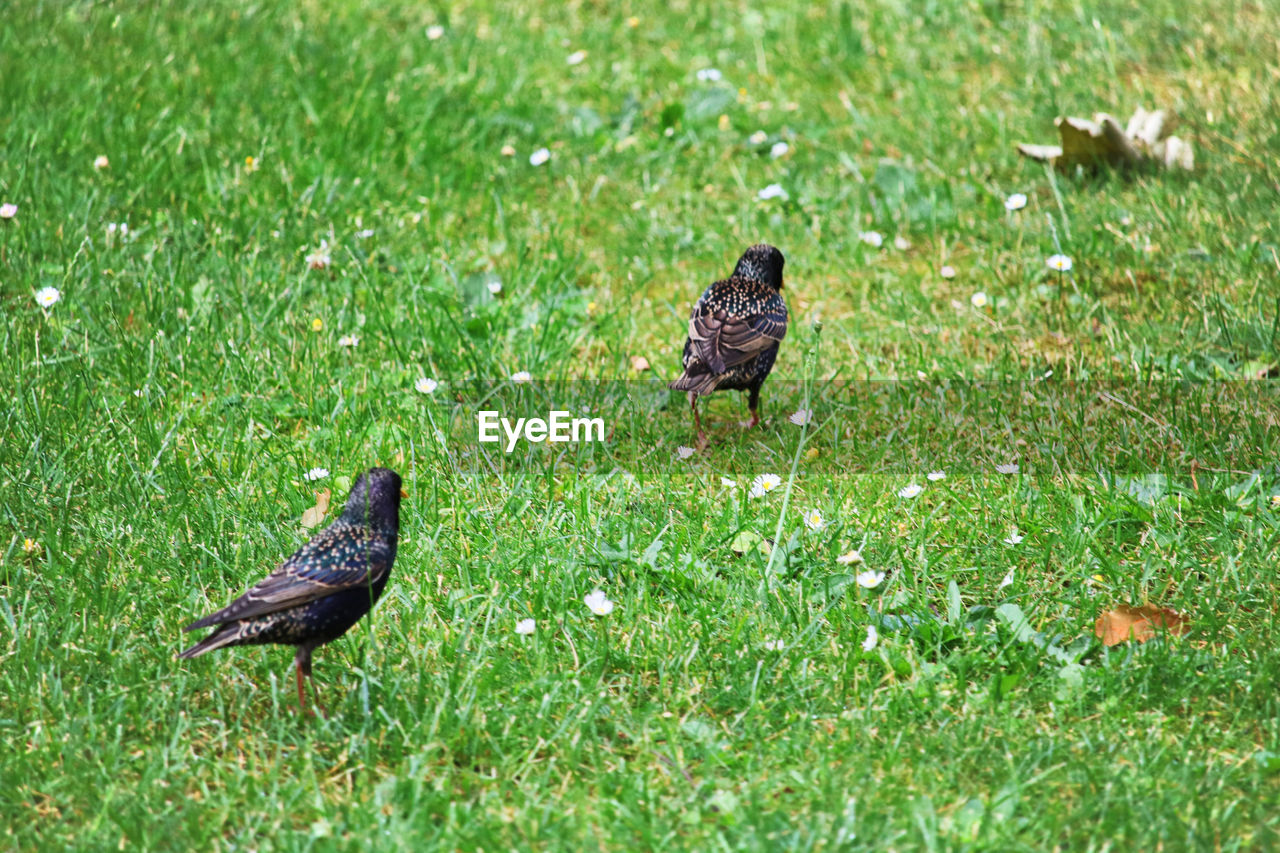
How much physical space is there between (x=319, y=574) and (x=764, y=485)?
5.80 ft

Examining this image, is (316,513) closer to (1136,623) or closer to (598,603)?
(598,603)

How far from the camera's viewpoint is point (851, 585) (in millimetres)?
3936

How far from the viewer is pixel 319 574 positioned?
3283 mm

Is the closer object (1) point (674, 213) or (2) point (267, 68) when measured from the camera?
(1) point (674, 213)

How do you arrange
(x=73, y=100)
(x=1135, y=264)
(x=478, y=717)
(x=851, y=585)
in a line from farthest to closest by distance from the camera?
(x=73, y=100)
(x=1135, y=264)
(x=851, y=585)
(x=478, y=717)

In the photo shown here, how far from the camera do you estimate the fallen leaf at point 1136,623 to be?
12.1 feet

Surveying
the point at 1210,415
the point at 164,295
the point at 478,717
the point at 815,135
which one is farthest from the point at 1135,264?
the point at 164,295

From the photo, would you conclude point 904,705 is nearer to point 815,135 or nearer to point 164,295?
point 164,295

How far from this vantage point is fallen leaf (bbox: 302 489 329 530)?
4.20m

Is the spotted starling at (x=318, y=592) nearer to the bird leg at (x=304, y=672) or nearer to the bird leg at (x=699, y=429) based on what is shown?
the bird leg at (x=304, y=672)

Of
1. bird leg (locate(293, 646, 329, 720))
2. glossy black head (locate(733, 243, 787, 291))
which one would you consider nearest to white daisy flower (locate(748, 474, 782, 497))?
glossy black head (locate(733, 243, 787, 291))

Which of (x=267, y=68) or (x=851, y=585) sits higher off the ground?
(x=267, y=68)

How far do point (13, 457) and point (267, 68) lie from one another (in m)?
3.72

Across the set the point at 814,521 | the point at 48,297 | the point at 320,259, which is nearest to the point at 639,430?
the point at 814,521
